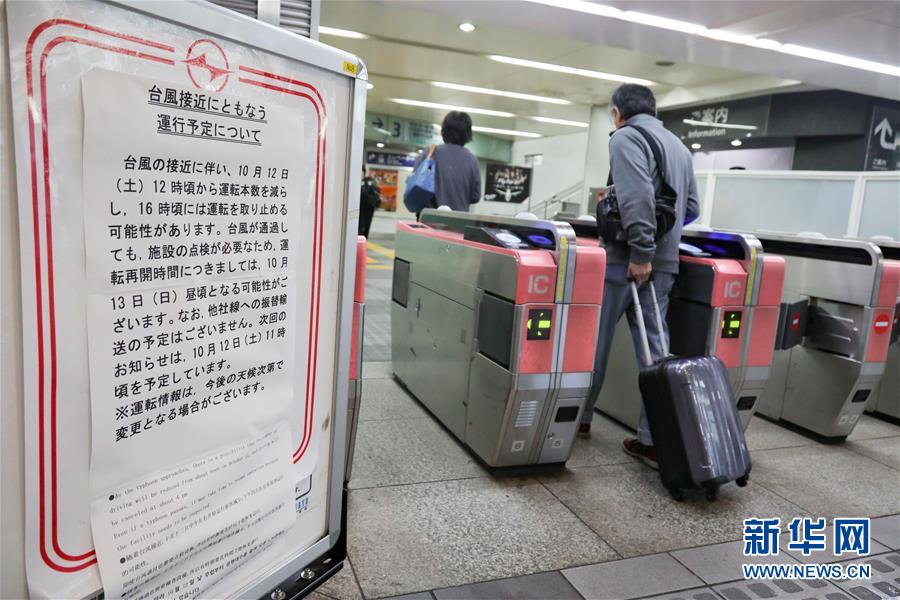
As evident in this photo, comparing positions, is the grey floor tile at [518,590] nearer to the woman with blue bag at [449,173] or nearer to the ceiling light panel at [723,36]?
the woman with blue bag at [449,173]

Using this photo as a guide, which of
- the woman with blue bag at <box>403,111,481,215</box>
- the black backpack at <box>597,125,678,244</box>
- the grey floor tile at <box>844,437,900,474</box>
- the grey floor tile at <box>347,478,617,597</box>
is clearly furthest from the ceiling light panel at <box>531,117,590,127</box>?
the grey floor tile at <box>347,478,617,597</box>

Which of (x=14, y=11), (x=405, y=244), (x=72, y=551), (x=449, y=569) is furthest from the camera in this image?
(x=405, y=244)

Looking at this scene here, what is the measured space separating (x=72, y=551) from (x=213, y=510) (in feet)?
0.68

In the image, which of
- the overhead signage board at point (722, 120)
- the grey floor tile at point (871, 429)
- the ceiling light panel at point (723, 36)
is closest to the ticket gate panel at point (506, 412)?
the grey floor tile at point (871, 429)

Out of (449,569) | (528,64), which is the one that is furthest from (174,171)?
(528,64)

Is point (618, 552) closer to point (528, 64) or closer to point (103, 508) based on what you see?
point (103, 508)

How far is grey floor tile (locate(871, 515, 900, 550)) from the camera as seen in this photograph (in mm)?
2543

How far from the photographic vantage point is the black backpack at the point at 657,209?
296 cm

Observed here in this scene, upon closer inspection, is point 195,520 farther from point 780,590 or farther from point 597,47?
→ point 597,47

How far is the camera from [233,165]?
0.95 metres

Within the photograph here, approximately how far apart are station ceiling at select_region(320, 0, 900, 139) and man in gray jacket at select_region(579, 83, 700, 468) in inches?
98.6

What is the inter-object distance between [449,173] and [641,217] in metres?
1.82

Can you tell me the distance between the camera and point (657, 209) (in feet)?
9.80

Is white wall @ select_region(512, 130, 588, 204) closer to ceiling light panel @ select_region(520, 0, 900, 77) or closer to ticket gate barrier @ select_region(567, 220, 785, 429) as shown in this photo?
ceiling light panel @ select_region(520, 0, 900, 77)
